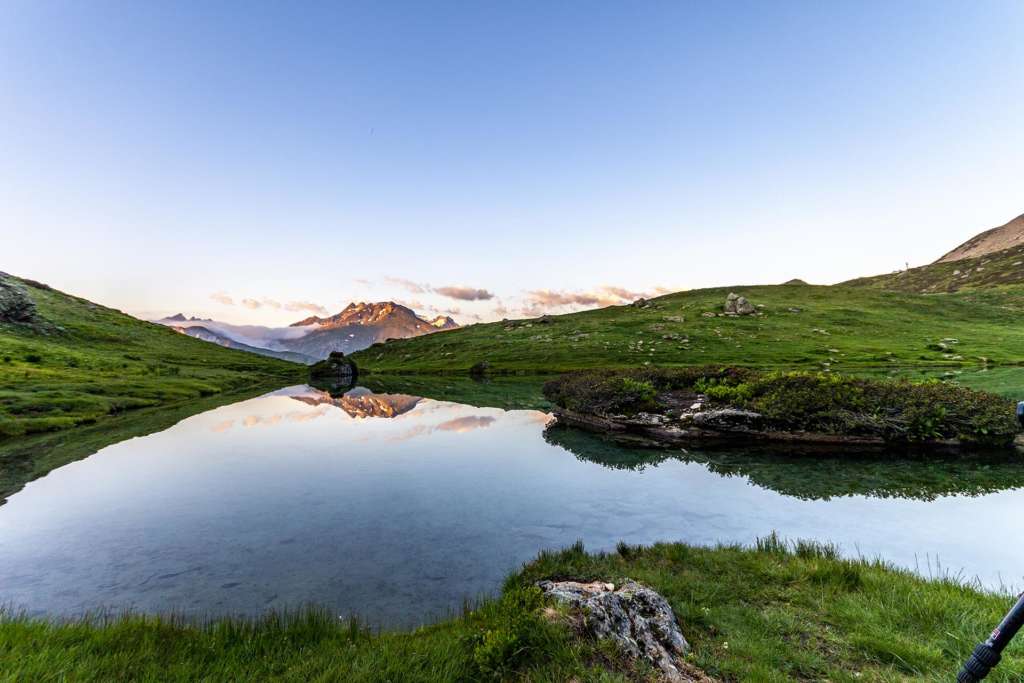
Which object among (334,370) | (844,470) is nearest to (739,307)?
(844,470)

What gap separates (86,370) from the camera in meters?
73.5

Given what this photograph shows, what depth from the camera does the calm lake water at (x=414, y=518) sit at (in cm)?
1039

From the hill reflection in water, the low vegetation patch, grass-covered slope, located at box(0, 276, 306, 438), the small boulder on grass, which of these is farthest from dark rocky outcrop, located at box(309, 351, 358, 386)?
the small boulder on grass

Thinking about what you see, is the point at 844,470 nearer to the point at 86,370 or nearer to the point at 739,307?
the point at 86,370

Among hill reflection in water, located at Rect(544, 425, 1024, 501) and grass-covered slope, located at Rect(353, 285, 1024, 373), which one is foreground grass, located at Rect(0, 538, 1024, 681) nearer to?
hill reflection in water, located at Rect(544, 425, 1024, 501)

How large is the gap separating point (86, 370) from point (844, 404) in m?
106

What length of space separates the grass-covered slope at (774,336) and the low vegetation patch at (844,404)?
1964 inches

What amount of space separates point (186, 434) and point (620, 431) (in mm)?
31763

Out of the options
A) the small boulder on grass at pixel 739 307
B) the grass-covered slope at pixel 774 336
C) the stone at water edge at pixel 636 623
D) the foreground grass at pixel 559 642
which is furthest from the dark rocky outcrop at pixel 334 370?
the stone at water edge at pixel 636 623

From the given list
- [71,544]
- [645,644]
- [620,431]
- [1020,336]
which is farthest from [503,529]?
[1020,336]

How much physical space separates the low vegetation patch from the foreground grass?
669 inches

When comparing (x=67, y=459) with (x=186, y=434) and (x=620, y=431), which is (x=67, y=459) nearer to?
(x=186, y=434)

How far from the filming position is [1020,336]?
82125 millimetres

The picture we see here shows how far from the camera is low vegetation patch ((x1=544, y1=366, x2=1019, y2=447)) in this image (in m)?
21.3
